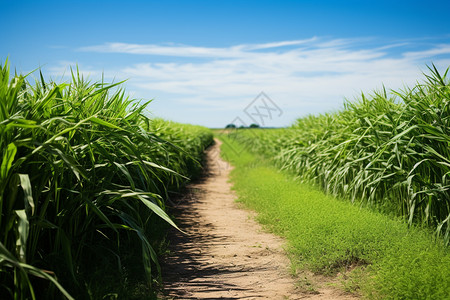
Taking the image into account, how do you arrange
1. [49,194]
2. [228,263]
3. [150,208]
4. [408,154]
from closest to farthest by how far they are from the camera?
[49,194] < [150,208] < [228,263] < [408,154]

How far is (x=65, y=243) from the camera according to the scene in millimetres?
2479

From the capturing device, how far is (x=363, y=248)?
3865 mm

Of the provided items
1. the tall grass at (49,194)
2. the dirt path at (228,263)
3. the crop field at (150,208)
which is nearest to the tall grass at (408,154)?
the crop field at (150,208)

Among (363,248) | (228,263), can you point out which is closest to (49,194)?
(228,263)

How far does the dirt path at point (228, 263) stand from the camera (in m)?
3.37

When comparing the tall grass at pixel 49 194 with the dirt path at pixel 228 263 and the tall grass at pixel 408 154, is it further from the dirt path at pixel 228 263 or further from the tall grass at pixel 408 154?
the tall grass at pixel 408 154

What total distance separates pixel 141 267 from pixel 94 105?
1.56 meters

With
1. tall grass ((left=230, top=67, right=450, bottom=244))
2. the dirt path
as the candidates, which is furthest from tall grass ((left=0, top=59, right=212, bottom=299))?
tall grass ((left=230, top=67, right=450, bottom=244))

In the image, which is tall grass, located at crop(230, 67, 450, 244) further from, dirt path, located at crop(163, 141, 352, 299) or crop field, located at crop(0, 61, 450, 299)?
dirt path, located at crop(163, 141, 352, 299)

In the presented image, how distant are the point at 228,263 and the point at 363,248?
4.51 ft

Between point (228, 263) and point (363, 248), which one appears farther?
point (228, 263)

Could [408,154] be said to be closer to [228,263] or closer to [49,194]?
[228,263]

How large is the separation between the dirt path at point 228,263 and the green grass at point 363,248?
8.6 inches

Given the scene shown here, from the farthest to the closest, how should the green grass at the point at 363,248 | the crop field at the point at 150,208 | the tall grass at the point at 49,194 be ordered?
the green grass at the point at 363,248, the crop field at the point at 150,208, the tall grass at the point at 49,194
